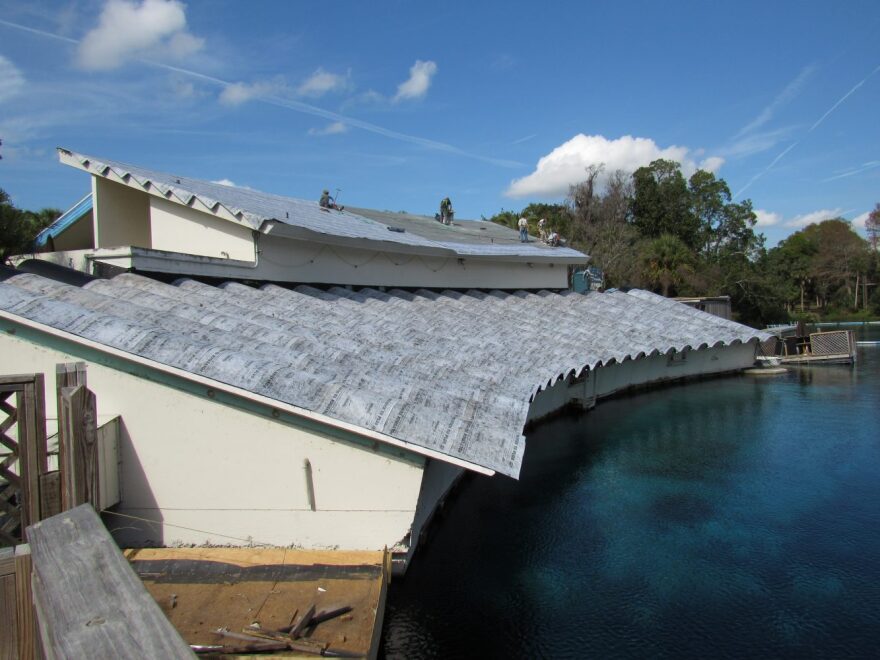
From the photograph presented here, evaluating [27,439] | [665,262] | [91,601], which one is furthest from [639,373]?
[91,601]

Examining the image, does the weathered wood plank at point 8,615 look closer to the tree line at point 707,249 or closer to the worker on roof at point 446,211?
the worker on roof at point 446,211

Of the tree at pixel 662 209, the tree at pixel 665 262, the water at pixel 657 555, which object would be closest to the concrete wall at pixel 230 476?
the water at pixel 657 555

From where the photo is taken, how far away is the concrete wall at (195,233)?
1391 cm

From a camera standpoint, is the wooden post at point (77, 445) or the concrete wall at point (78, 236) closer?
the wooden post at point (77, 445)

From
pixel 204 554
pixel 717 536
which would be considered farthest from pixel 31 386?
pixel 717 536

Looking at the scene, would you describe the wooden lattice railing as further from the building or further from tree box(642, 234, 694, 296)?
tree box(642, 234, 694, 296)

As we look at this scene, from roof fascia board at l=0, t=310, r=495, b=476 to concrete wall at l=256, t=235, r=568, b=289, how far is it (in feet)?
19.9

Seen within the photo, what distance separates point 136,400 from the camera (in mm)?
7809

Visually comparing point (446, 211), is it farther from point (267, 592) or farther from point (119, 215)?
point (267, 592)

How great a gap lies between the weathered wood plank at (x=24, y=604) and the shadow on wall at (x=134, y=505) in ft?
18.3

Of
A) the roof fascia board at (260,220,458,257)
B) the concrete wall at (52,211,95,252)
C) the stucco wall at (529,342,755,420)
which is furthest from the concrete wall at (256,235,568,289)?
the concrete wall at (52,211,95,252)

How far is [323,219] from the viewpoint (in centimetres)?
1858

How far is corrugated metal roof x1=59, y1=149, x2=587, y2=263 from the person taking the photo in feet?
45.4

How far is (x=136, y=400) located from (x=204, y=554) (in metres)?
2.11
